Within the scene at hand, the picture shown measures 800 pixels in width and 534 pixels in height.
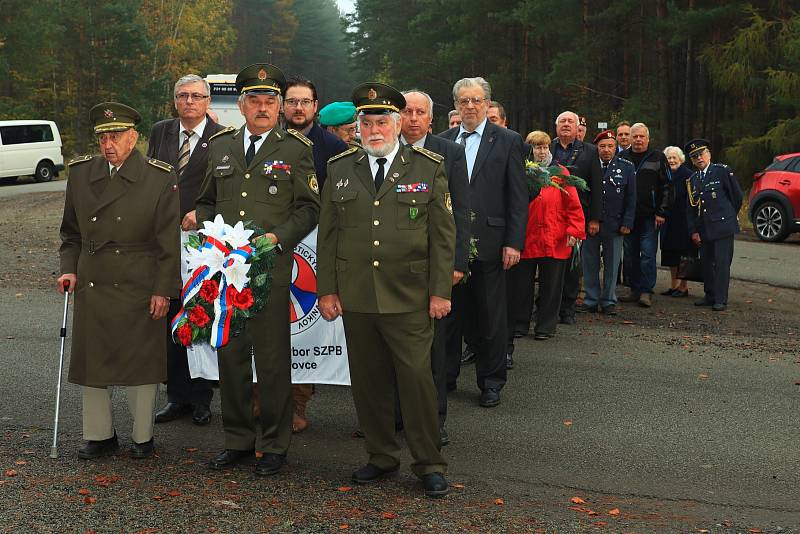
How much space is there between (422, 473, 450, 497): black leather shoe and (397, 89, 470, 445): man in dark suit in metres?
0.67

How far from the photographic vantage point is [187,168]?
708 centimetres

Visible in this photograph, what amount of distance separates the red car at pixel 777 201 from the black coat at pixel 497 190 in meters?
13.4

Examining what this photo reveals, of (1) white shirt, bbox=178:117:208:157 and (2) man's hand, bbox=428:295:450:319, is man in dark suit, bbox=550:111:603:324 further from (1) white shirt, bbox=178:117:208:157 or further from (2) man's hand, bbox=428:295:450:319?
(2) man's hand, bbox=428:295:450:319

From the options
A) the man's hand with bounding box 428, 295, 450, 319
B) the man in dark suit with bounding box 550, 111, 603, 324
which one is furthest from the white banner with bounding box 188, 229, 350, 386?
the man in dark suit with bounding box 550, 111, 603, 324

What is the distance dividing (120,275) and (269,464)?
140 cm

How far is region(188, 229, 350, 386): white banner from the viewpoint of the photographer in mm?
6914

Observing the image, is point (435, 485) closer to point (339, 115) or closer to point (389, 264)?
point (389, 264)

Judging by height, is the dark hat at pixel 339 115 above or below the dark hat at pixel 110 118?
above

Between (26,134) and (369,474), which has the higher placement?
(26,134)

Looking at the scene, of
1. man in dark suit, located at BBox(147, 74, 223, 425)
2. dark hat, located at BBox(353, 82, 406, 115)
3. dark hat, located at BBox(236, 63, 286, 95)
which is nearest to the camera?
dark hat, located at BBox(353, 82, 406, 115)

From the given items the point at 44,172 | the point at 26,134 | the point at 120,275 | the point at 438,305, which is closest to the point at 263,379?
the point at 120,275

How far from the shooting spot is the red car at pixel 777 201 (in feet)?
63.1

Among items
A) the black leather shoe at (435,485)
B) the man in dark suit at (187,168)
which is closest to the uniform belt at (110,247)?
the man in dark suit at (187,168)

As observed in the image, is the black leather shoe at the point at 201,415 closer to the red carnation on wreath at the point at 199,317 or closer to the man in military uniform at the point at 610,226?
the red carnation on wreath at the point at 199,317
